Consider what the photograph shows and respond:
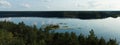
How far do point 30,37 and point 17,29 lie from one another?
2303 centimetres

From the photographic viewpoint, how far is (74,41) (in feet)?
193

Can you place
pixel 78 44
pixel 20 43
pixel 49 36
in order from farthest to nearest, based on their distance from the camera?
pixel 49 36 → pixel 78 44 → pixel 20 43

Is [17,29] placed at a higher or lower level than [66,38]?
lower

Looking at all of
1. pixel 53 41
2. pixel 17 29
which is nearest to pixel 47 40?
pixel 53 41

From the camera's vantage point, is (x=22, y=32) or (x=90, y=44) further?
(x=22, y=32)

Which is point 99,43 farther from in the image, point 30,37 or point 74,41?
point 30,37

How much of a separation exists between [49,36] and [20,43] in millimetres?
16956

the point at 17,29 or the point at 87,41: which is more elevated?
the point at 87,41

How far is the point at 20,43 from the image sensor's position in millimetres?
52781

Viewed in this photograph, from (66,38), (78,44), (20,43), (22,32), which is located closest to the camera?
(20,43)

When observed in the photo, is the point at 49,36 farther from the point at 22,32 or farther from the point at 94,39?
the point at 22,32

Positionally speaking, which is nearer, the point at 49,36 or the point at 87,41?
the point at 87,41

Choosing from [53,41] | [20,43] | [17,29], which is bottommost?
[17,29]

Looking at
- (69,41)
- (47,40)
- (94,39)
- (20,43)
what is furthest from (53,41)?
(20,43)
